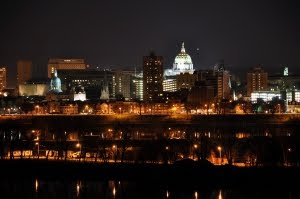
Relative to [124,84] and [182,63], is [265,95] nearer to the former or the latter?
[124,84]

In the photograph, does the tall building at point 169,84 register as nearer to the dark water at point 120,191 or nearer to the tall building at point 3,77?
the tall building at point 3,77

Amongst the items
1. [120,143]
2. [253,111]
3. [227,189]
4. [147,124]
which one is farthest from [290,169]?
[253,111]

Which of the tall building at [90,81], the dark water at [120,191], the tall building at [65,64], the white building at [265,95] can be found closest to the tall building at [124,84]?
the tall building at [90,81]

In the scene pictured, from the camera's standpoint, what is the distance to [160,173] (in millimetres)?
34875

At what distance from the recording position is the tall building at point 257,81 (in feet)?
359

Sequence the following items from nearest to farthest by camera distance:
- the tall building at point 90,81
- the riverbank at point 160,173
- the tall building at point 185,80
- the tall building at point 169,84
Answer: the riverbank at point 160,173, the tall building at point 185,80, the tall building at point 169,84, the tall building at point 90,81

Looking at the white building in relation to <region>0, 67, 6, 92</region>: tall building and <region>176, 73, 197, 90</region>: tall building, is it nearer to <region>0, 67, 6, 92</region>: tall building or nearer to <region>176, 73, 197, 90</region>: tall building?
<region>176, 73, 197, 90</region>: tall building

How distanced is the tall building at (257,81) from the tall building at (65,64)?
34208 mm

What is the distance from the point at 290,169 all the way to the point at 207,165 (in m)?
3.44

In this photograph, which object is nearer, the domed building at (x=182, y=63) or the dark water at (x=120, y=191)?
the dark water at (x=120, y=191)

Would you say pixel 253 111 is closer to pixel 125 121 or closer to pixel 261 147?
pixel 125 121

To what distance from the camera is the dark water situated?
31.7 m

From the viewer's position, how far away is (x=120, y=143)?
140 ft

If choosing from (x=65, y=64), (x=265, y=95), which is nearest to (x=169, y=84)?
(x=265, y=95)
